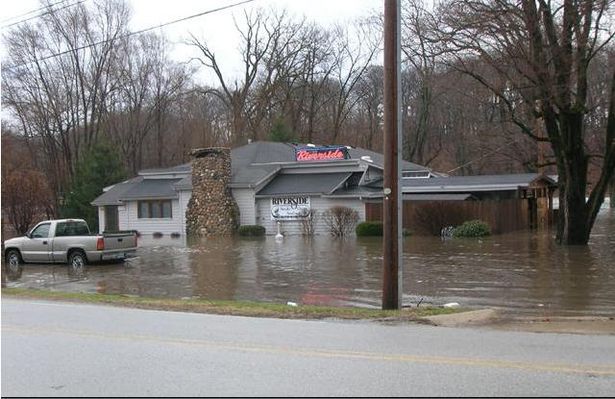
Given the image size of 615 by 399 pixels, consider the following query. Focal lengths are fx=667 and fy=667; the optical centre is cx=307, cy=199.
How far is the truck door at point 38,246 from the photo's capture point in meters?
23.6

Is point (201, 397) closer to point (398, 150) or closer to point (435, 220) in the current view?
point (398, 150)

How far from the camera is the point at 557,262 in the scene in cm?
2125

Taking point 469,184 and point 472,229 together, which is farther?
point 469,184

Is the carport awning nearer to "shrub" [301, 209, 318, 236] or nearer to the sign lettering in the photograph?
the sign lettering

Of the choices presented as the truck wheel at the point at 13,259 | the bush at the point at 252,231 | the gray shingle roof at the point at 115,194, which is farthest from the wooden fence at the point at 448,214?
the gray shingle roof at the point at 115,194

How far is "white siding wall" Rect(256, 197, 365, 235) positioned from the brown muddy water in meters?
6.08

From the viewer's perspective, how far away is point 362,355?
25.8 feet

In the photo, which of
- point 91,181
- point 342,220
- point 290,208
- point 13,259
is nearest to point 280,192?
point 290,208

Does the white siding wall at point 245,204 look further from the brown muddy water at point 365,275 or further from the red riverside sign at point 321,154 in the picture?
the brown muddy water at point 365,275

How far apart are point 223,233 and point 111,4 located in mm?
25727

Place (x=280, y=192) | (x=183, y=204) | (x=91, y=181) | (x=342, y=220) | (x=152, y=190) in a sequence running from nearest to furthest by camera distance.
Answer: (x=342, y=220) < (x=280, y=192) < (x=183, y=204) < (x=152, y=190) < (x=91, y=181)

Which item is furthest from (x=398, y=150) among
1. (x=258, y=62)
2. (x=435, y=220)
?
(x=258, y=62)

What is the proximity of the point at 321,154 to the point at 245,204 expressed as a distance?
5404 millimetres

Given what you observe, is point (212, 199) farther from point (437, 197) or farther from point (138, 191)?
point (437, 197)
